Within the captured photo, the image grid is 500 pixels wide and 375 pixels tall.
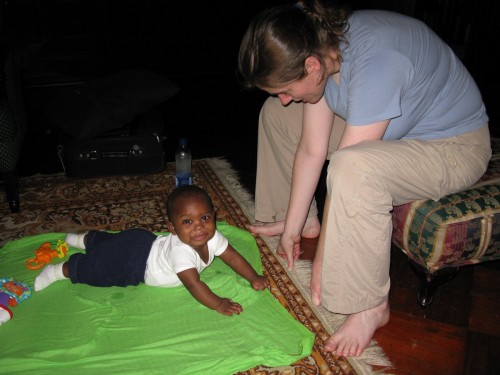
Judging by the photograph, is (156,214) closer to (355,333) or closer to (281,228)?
(281,228)

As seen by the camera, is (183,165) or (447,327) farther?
(183,165)

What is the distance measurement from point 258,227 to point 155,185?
63 centimetres

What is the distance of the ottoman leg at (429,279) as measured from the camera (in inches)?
50.0

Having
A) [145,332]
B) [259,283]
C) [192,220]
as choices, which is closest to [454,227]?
[259,283]

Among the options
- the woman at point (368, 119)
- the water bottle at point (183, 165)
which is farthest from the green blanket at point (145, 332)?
the water bottle at point (183, 165)

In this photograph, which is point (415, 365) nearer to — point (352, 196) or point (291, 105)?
point (352, 196)

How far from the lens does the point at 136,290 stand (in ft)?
4.49

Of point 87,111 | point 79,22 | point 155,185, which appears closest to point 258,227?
point 155,185

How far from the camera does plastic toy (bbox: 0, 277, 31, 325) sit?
4.09 feet

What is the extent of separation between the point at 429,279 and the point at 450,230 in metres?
0.18

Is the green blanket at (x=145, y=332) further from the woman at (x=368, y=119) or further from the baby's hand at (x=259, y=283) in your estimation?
the woman at (x=368, y=119)

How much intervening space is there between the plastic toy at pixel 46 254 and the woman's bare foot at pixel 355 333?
92 cm

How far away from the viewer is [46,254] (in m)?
1.49

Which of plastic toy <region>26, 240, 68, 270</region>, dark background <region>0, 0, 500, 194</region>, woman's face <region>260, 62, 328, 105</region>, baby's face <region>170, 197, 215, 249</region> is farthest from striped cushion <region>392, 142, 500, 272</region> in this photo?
dark background <region>0, 0, 500, 194</region>
